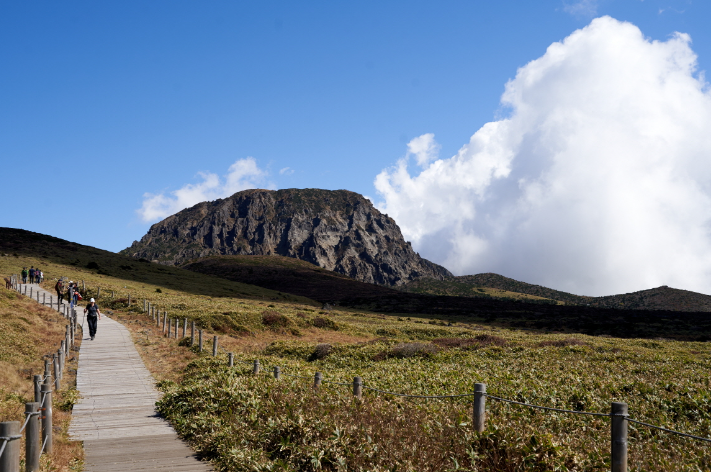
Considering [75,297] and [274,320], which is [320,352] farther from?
[75,297]

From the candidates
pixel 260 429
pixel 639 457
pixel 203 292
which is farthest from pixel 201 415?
pixel 203 292

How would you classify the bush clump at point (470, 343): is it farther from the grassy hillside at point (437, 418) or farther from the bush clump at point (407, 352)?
the grassy hillside at point (437, 418)

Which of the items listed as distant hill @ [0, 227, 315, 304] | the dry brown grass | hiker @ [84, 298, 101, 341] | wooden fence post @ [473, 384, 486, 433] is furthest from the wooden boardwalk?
distant hill @ [0, 227, 315, 304]

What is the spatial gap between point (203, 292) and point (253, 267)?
199 ft

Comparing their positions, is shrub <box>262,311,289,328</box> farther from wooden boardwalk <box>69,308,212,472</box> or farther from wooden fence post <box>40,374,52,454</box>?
wooden fence post <box>40,374,52,454</box>

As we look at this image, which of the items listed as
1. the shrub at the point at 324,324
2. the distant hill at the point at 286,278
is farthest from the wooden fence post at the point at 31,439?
the distant hill at the point at 286,278

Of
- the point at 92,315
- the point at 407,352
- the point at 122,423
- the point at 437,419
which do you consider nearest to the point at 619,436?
the point at 437,419

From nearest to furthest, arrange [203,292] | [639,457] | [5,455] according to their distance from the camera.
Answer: [5,455], [639,457], [203,292]

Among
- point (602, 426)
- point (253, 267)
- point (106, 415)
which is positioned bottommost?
point (106, 415)

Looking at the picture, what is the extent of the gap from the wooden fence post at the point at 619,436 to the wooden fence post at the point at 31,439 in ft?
26.2

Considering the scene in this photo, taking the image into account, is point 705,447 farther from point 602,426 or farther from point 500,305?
point 500,305

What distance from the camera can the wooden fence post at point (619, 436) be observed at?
5863 millimetres

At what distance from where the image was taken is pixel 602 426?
1052 centimetres

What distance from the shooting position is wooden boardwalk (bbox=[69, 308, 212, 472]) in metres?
8.89
